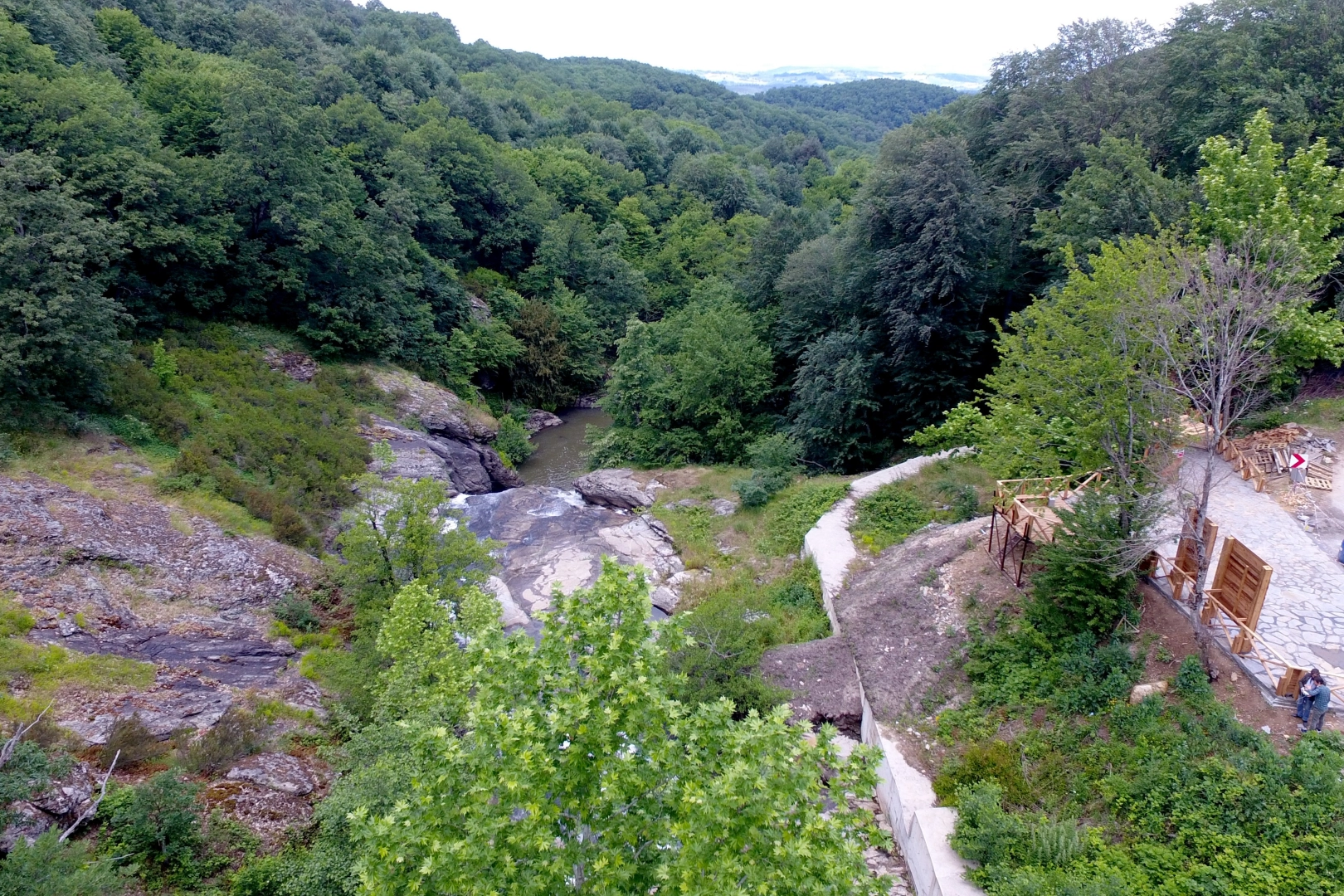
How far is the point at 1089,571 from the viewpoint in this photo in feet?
36.5

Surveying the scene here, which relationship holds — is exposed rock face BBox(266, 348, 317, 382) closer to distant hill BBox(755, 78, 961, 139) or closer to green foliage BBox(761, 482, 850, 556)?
green foliage BBox(761, 482, 850, 556)

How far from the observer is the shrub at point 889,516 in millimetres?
18147

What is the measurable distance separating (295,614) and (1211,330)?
759 inches

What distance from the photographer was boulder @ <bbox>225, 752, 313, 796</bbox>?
10.7 meters

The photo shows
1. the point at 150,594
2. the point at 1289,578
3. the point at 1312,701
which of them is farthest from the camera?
the point at 150,594

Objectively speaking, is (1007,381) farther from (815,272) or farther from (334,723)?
(334,723)

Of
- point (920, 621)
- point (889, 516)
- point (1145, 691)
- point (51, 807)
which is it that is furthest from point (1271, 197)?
point (51, 807)

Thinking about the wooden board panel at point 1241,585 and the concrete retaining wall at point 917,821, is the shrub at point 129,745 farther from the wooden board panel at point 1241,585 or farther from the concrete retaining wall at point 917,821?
the wooden board panel at point 1241,585

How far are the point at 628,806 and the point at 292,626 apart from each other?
12592mm

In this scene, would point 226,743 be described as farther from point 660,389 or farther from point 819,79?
point 819,79

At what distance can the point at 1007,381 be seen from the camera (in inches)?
690

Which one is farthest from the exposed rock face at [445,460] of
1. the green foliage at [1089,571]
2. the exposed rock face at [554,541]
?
the green foliage at [1089,571]

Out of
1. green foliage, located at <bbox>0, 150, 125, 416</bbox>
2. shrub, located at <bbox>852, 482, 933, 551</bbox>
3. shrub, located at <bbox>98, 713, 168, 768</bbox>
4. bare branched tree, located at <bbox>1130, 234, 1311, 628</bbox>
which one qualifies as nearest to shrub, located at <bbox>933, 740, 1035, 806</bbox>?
bare branched tree, located at <bbox>1130, 234, 1311, 628</bbox>

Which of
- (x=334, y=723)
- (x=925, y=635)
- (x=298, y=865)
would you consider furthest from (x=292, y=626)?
(x=925, y=635)
